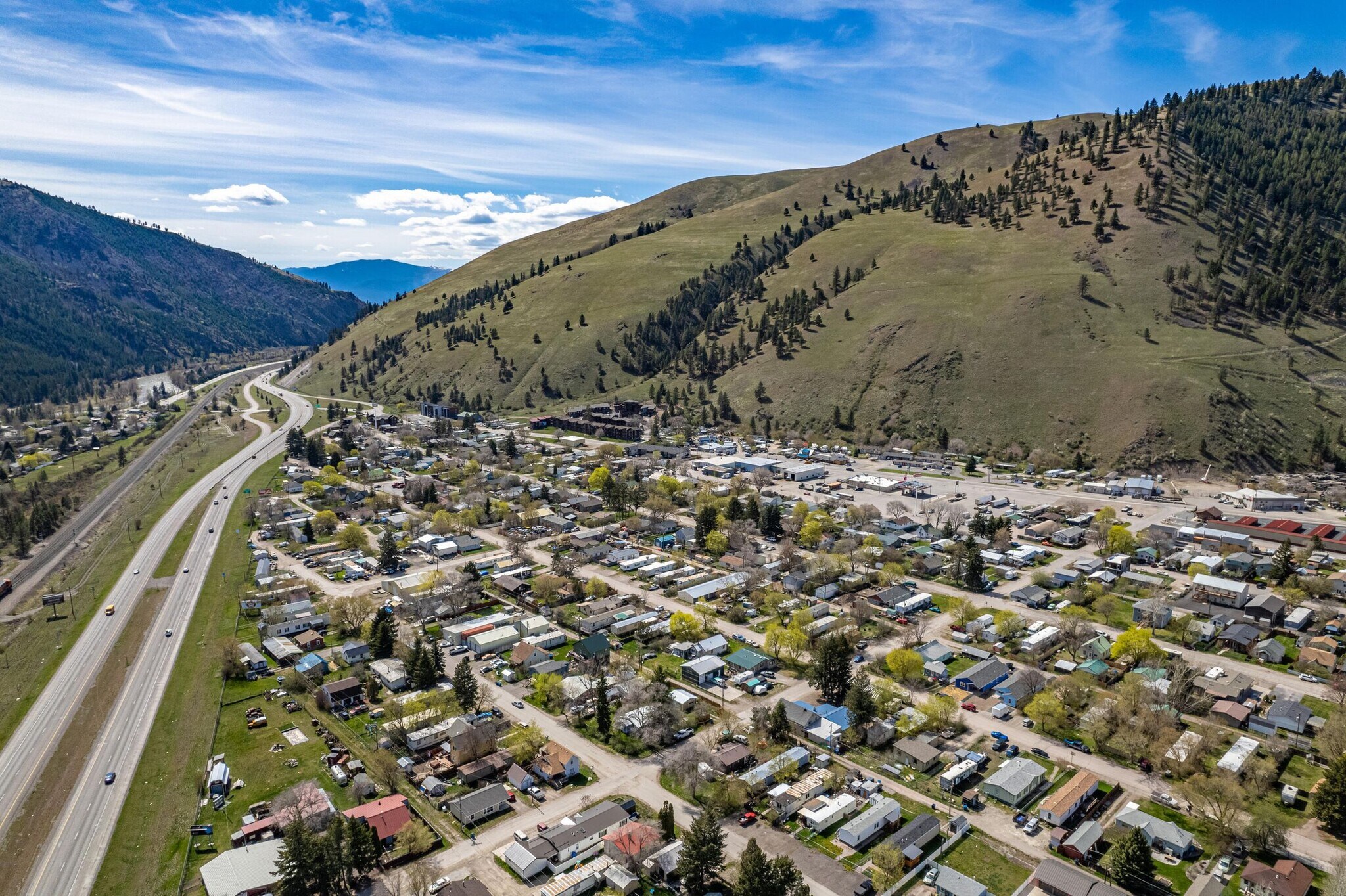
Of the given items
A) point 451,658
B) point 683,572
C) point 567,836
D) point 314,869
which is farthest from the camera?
point 683,572

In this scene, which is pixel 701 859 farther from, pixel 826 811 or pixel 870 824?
pixel 870 824

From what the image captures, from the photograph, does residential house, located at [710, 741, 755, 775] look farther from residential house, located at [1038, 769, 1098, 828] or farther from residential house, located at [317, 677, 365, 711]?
residential house, located at [317, 677, 365, 711]

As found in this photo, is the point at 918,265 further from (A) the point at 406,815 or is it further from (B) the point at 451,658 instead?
(A) the point at 406,815

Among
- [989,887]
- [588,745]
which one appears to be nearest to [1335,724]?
[989,887]

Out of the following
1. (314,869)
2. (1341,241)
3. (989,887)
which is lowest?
(989,887)

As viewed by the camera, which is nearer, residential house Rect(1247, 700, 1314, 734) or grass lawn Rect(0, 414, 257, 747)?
residential house Rect(1247, 700, 1314, 734)

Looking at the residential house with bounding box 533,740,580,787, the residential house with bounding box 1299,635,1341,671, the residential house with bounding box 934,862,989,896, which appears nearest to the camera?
the residential house with bounding box 934,862,989,896

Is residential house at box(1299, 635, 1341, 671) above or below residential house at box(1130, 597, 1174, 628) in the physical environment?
below

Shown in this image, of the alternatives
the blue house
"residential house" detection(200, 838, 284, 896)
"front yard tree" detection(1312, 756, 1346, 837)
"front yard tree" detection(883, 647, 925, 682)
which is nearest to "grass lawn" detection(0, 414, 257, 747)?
the blue house
